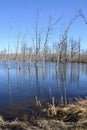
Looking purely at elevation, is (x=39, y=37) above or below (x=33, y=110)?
above

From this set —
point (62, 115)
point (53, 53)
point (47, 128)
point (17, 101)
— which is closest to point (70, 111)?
point (62, 115)

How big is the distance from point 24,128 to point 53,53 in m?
97.5

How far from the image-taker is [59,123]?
10.3 meters

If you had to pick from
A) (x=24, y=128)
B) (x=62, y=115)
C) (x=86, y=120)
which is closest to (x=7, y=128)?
(x=24, y=128)

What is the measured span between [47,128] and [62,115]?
10.1 ft

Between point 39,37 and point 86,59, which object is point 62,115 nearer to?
point 39,37

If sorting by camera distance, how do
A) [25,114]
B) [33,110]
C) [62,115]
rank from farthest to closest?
1. [33,110]
2. [25,114]
3. [62,115]

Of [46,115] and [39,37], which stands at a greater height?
[39,37]

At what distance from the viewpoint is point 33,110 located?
14.9 meters

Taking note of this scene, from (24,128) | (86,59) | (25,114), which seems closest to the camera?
(24,128)

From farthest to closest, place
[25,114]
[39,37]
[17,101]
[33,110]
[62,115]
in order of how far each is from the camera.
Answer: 1. [39,37]
2. [17,101]
3. [33,110]
4. [25,114]
5. [62,115]

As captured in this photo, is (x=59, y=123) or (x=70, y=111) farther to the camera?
(x=70, y=111)

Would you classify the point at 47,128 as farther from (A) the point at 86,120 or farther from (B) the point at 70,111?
(B) the point at 70,111

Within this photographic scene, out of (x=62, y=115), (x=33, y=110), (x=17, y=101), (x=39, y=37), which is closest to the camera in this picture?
(x=62, y=115)
